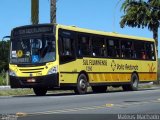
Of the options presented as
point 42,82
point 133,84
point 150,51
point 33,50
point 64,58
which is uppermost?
point 150,51

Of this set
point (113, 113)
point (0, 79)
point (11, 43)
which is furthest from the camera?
point (0, 79)

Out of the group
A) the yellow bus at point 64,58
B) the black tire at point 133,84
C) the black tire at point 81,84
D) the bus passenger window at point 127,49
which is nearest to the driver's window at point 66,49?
the yellow bus at point 64,58

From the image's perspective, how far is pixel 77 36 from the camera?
27.5 m

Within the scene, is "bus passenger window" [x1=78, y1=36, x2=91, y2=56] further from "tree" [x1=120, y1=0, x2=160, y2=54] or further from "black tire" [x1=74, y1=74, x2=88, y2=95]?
"tree" [x1=120, y1=0, x2=160, y2=54]

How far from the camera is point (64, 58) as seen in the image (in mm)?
26297

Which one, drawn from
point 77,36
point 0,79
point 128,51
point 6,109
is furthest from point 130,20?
point 6,109

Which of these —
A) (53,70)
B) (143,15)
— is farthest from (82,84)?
(143,15)

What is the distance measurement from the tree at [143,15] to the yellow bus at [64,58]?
1560 centimetres

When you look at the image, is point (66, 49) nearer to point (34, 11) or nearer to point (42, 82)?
point (42, 82)

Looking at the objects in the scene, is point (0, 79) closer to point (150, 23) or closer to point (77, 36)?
point (150, 23)

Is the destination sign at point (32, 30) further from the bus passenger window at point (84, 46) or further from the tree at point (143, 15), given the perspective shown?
the tree at point (143, 15)

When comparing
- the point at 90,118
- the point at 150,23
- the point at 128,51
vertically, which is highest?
the point at 150,23

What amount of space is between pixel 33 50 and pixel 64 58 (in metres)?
1.53

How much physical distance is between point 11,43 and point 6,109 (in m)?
9.54
